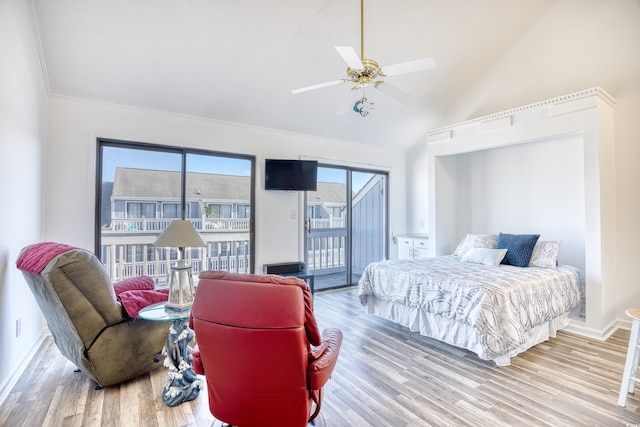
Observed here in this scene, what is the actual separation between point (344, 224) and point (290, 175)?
1.48m

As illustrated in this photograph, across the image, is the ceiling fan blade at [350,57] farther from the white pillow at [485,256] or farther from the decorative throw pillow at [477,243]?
the decorative throw pillow at [477,243]

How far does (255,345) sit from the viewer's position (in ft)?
4.76

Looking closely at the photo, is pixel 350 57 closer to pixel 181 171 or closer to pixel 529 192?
pixel 181 171

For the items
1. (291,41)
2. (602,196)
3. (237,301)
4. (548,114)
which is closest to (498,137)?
(548,114)

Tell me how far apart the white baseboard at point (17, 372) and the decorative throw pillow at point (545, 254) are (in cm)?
491

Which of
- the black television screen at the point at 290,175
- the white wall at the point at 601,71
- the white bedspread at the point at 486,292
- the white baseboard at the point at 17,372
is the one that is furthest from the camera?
the black television screen at the point at 290,175

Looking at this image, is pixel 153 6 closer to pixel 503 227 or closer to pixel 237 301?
pixel 237 301

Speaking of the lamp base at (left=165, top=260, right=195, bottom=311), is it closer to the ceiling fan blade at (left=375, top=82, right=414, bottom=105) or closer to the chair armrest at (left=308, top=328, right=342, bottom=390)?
the chair armrest at (left=308, top=328, right=342, bottom=390)

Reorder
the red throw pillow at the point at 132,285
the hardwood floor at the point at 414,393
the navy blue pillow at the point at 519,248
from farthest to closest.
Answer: the navy blue pillow at the point at 519,248 < the red throw pillow at the point at 132,285 < the hardwood floor at the point at 414,393

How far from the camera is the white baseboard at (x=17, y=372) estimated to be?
84.0 inches

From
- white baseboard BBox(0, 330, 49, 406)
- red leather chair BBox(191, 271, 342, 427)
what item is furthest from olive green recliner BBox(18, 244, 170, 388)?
red leather chair BBox(191, 271, 342, 427)

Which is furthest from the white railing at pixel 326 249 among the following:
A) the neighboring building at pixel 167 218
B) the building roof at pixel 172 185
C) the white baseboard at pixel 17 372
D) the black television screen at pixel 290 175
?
the white baseboard at pixel 17 372

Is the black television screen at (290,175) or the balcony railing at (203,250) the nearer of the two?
the balcony railing at (203,250)

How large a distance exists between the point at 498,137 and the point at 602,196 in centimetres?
132
